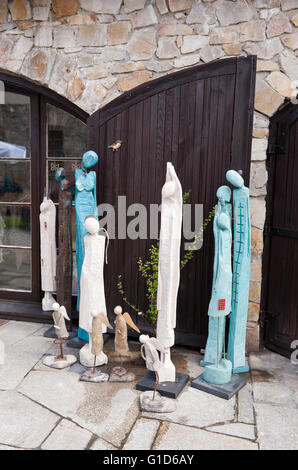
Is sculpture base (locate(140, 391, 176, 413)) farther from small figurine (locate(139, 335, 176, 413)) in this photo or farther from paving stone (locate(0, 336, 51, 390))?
paving stone (locate(0, 336, 51, 390))

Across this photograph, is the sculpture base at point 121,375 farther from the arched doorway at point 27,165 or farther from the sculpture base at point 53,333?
the arched doorway at point 27,165

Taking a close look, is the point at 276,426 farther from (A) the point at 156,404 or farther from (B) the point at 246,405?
(A) the point at 156,404

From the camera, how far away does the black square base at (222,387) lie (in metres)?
3.14

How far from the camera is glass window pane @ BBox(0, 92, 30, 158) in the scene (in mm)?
4555

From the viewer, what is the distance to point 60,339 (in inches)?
137

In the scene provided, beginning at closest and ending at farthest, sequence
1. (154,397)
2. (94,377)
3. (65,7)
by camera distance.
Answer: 1. (154,397)
2. (94,377)
3. (65,7)

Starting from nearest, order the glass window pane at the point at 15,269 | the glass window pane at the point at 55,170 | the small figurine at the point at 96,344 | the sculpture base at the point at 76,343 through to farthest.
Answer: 1. the small figurine at the point at 96,344
2. the sculpture base at the point at 76,343
3. the glass window pane at the point at 55,170
4. the glass window pane at the point at 15,269

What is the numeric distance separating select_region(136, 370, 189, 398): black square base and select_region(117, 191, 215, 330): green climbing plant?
530 mm

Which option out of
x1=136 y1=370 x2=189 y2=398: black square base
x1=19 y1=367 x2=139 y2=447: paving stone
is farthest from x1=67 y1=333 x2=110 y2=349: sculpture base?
x1=136 y1=370 x2=189 y2=398: black square base

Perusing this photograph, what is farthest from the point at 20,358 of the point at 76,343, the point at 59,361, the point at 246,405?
the point at 246,405

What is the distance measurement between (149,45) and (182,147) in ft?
3.29

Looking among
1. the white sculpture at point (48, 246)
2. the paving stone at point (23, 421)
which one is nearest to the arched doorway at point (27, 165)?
the white sculpture at point (48, 246)

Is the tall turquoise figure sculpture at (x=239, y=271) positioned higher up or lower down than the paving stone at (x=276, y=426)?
higher up

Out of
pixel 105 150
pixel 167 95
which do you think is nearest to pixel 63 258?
pixel 105 150
